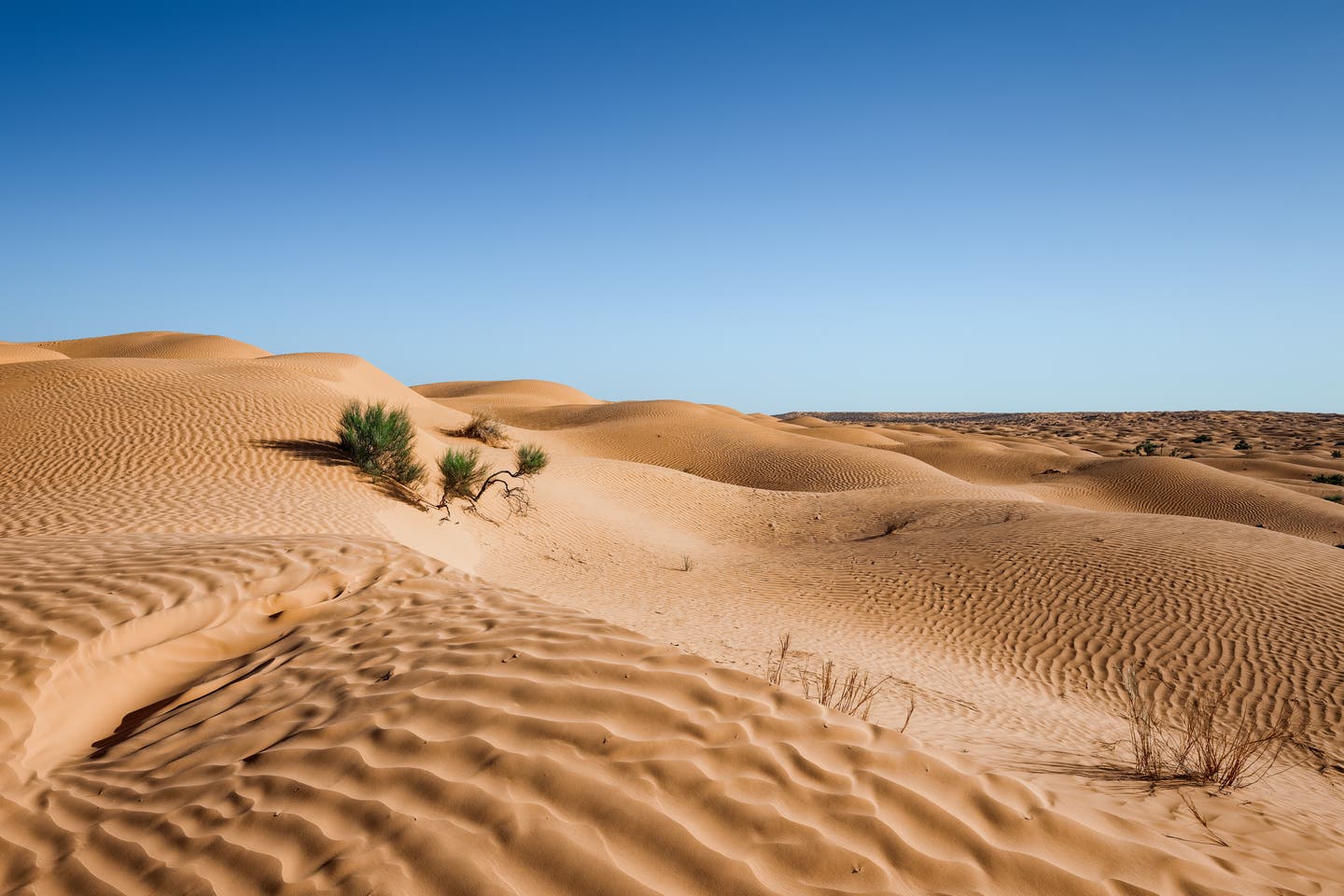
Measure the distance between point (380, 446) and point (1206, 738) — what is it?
41.2 ft

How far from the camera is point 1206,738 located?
3801 mm

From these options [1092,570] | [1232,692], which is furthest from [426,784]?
[1092,570]

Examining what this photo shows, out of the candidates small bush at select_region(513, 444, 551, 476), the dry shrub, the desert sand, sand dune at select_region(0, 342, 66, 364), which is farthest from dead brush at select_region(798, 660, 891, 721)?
sand dune at select_region(0, 342, 66, 364)

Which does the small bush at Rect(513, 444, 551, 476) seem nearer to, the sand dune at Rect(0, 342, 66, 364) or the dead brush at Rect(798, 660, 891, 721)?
the dead brush at Rect(798, 660, 891, 721)

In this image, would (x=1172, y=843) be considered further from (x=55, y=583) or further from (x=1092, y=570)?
(x=1092, y=570)

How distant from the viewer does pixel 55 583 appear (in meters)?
4.76

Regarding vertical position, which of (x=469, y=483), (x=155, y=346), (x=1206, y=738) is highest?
(x=155, y=346)

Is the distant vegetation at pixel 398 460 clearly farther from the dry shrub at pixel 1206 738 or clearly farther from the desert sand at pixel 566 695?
the dry shrub at pixel 1206 738

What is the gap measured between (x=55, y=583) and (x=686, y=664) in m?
4.57

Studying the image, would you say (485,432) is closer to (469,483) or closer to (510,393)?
(469,483)

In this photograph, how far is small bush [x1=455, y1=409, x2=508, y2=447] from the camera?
21.7 metres

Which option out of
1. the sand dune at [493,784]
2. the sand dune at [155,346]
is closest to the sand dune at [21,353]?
the sand dune at [155,346]

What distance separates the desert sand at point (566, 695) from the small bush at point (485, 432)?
8.15 m

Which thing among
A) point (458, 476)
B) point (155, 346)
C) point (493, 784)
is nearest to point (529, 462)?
point (458, 476)
